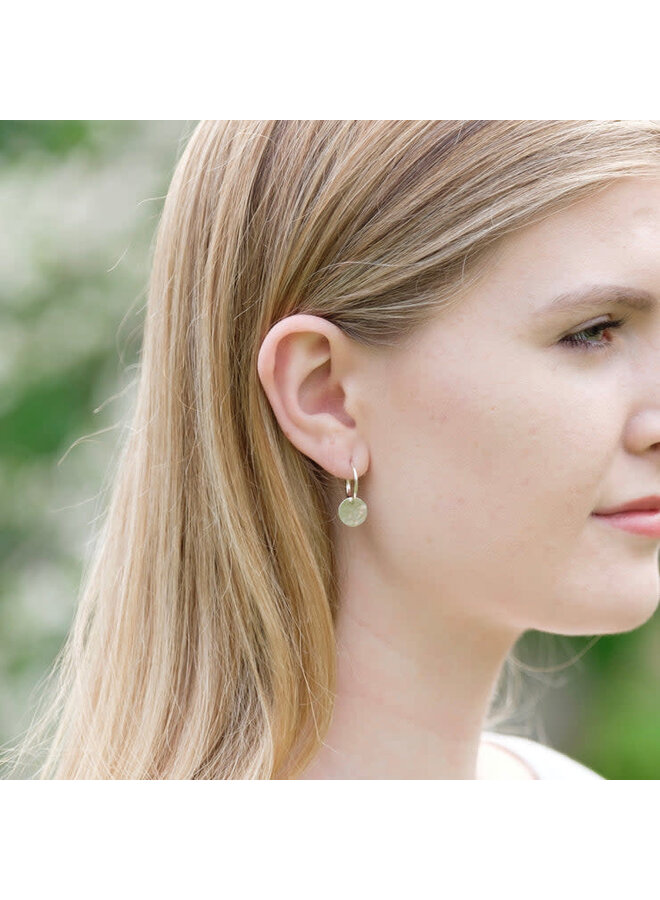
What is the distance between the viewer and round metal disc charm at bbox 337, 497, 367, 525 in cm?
117

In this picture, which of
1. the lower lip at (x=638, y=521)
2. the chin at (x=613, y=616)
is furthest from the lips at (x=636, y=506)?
the chin at (x=613, y=616)

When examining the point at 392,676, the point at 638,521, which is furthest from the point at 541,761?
the point at 638,521

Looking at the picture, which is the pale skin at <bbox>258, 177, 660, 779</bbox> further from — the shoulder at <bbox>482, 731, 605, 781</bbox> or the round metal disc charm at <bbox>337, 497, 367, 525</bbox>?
the shoulder at <bbox>482, 731, 605, 781</bbox>

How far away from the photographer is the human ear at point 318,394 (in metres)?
Answer: 1.16

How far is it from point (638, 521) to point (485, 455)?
0.67 ft

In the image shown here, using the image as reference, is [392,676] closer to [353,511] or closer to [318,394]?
[353,511]

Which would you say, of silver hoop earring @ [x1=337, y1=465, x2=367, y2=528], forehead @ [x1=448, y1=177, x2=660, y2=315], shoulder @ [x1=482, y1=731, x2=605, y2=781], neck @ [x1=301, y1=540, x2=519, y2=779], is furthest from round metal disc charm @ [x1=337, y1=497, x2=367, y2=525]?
shoulder @ [x1=482, y1=731, x2=605, y2=781]

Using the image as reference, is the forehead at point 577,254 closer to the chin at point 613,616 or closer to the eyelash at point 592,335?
the eyelash at point 592,335

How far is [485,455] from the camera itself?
113 centimetres

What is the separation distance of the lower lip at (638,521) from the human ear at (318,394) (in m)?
0.30

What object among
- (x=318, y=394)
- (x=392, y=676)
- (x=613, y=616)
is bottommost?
(x=392, y=676)

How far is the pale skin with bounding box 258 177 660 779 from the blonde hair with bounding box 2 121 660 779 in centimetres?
3
